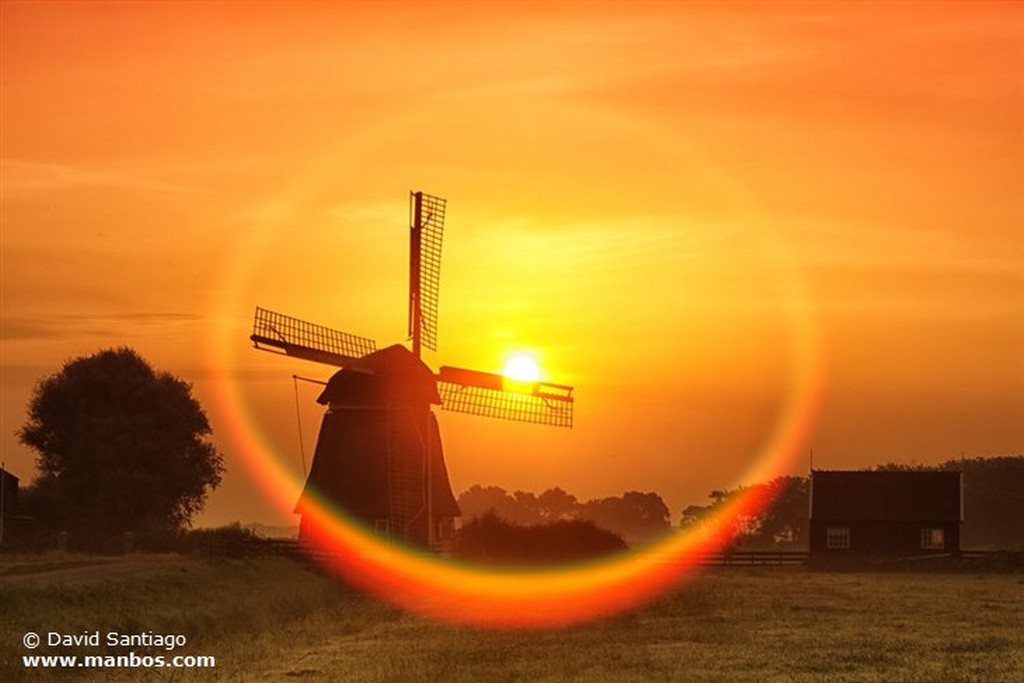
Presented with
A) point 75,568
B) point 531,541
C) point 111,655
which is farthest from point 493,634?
point 531,541

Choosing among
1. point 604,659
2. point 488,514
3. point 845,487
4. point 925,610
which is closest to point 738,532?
point 845,487

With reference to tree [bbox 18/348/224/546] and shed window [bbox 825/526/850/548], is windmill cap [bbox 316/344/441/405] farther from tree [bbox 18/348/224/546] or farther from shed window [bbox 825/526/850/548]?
shed window [bbox 825/526/850/548]

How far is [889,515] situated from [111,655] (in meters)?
77.4

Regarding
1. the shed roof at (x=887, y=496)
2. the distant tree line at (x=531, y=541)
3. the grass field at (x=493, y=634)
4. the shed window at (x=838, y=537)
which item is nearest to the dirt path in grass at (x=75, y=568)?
the grass field at (x=493, y=634)

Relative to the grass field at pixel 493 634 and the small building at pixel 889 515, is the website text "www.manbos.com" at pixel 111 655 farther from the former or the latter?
the small building at pixel 889 515

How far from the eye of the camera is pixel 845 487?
108 meters

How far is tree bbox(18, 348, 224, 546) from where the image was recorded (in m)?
100

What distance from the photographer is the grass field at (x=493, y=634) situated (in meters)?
32.3

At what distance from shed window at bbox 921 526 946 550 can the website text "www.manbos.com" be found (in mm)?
74549

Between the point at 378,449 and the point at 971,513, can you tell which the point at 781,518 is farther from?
the point at 378,449

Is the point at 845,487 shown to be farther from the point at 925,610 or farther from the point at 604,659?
the point at 604,659

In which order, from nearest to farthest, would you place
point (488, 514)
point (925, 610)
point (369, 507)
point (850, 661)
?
point (850, 661) < point (925, 610) < point (369, 507) < point (488, 514)

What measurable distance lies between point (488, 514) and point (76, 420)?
36506 millimetres

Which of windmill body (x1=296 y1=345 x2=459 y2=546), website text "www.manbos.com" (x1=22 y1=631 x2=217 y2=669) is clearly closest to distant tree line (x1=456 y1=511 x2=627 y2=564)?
windmill body (x1=296 y1=345 x2=459 y2=546)
